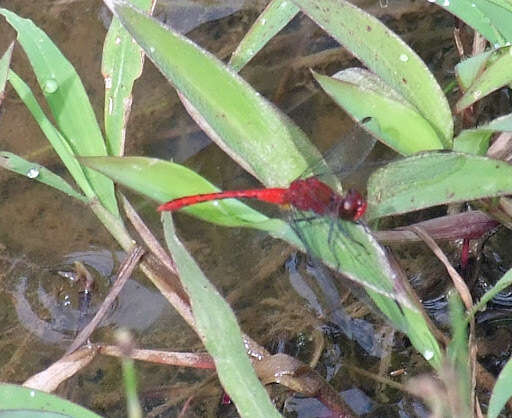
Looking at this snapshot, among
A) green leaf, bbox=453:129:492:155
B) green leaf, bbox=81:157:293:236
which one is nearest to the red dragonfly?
green leaf, bbox=81:157:293:236

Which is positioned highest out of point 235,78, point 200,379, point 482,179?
point 235,78

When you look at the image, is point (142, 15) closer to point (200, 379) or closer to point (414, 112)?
point (414, 112)

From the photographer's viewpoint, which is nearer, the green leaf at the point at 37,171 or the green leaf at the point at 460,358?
the green leaf at the point at 460,358

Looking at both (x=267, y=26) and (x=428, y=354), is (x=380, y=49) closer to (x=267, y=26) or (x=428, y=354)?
(x=267, y=26)

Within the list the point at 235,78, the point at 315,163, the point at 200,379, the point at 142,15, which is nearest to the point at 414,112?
the point at 315,163

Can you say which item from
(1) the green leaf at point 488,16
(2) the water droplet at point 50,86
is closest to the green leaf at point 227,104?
(2) the water droplet at point 50,86

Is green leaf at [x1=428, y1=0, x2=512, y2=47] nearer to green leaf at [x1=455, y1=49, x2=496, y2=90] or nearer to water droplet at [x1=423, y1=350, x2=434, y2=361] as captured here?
green leaf at [x1=455, y1=49, x2=496, y2=90]

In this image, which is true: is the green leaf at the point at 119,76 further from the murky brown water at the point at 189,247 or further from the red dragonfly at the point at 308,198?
the murky brown water at the point at 189,247

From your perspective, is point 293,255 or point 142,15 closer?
point 142,15
